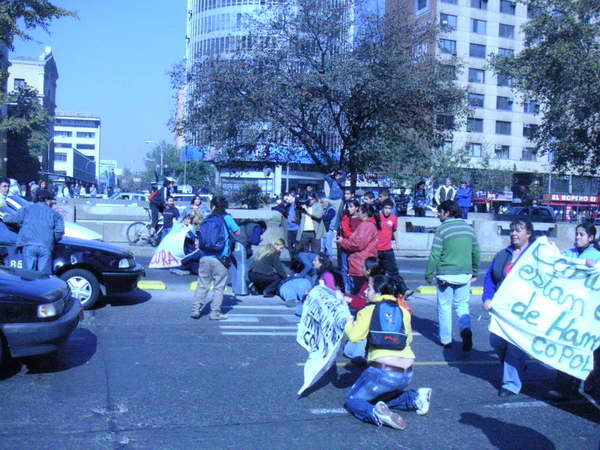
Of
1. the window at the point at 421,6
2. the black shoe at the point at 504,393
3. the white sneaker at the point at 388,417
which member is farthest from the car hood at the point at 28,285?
the window at the point at 421,6

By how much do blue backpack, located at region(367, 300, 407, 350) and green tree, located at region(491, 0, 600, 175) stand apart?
19.1 m

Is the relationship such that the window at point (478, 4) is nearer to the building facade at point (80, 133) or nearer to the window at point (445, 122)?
the window at point (445, 122)

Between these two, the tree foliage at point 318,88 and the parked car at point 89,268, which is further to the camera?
the tree foliage at point 318,88

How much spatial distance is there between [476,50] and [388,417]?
207ft

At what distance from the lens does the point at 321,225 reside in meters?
13.5

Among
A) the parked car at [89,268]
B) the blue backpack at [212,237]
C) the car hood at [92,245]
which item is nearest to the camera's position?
the blue backpack at [212,237]

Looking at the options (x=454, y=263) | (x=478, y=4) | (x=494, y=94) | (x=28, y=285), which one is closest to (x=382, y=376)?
(x=454, y=263)

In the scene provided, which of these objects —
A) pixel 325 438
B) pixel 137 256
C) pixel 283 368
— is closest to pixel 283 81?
pixel 137 256

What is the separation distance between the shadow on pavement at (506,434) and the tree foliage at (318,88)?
14.0 m

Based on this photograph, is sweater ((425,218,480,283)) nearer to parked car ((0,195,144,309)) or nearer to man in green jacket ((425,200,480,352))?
man in green jacket ((425,200,480,352))

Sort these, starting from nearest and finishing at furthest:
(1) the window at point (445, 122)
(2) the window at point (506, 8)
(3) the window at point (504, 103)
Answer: (1) the window at point (445, 122) → (2) the window at point (506, 8) → (3) the window at point (504, 103)

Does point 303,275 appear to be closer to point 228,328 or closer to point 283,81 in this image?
point 228,328

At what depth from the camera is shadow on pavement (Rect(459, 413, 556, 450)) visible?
5.09m

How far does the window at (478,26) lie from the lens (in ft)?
207
